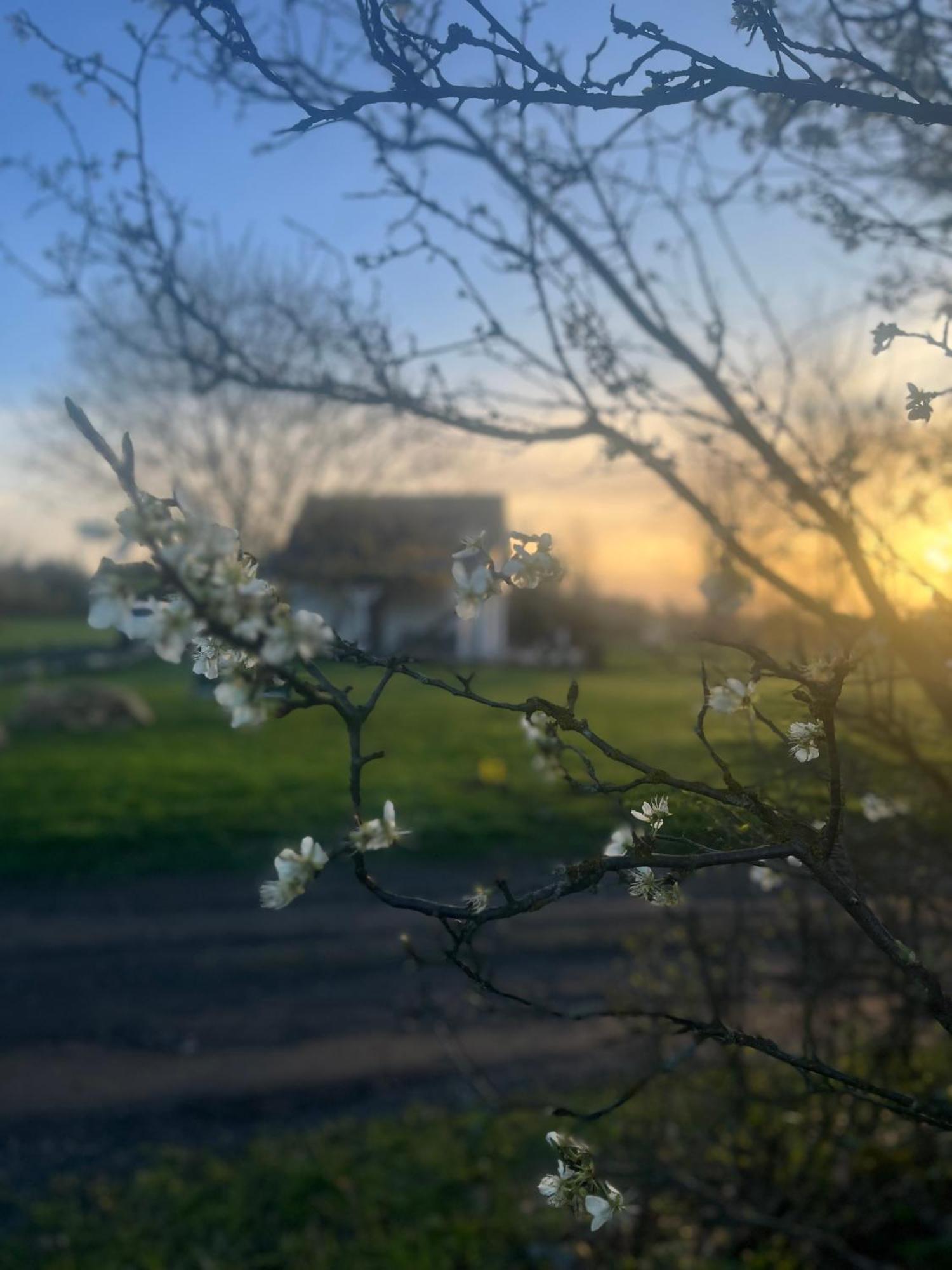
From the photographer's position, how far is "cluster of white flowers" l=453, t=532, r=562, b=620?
162 cm

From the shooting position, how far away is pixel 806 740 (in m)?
1.67

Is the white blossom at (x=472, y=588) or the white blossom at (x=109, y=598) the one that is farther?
the white blossom at (x=472, y=588)

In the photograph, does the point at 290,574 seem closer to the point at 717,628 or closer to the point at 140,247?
the point at 140,247

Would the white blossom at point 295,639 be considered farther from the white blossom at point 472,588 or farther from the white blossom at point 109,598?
the white blossom at point 472,588

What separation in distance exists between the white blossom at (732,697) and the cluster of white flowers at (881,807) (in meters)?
1.27

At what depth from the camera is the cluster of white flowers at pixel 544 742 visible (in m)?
1.85

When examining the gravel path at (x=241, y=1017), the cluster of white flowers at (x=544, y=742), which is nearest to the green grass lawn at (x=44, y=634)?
the gravel path at (x=241, y=1017)

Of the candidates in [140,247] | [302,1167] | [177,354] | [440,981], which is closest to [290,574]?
[177,354]

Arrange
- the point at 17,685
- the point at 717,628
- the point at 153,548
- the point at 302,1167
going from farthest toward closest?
the point at 17,685
the point at 302,1167
the point at 717,628
the point at 153,548

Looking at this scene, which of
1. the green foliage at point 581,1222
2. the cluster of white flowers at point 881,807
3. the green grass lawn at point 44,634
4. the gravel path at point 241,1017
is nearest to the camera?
the cluster of white flowers at point 881,807

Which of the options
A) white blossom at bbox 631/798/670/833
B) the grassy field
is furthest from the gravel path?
white blossom at bbox 631/798/670/833

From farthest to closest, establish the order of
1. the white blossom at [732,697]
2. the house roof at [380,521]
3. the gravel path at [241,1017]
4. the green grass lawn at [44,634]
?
the green grass lawn at [44,634]
the house roof at [380,521]
the gravel path at [241,1017]
the white blossom at [732,697]

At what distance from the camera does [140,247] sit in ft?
10.5

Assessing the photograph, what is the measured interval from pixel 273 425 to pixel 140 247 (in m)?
15.8
